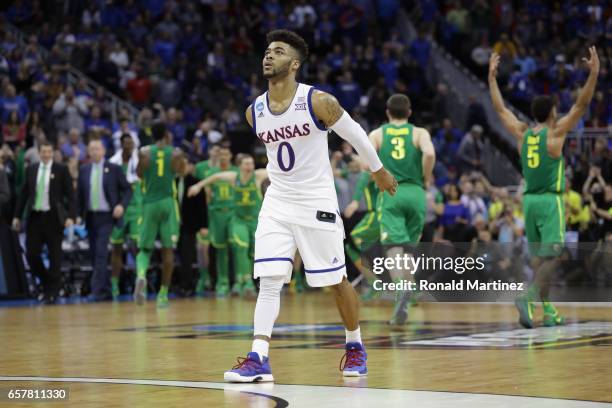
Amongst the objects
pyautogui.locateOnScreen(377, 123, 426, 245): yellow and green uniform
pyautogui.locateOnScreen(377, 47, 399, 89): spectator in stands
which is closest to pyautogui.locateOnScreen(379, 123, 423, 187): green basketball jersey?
pyautogui.locateOnScreen(377, 123, 426, 245): yellow and green uniform

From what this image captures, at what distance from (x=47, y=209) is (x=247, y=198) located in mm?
3364

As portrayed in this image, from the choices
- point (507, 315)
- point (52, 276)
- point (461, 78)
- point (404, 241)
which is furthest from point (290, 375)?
point (461, 78)

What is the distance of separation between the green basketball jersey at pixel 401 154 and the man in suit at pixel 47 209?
6818mm

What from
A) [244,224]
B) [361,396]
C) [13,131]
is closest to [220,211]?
[244,224]

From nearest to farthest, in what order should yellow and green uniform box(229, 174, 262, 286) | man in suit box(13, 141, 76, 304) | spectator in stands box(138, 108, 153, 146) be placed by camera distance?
man in suit box(13, 141, 76, 304) < yellow and green uniform box(229, 174, 262, 286) < spectator in stands box(138, 108, 153, 146)

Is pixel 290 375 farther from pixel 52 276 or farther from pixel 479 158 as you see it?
pixel 479 158

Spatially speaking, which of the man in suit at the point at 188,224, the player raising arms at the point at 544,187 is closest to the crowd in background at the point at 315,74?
the man in suit at the point at 188,224

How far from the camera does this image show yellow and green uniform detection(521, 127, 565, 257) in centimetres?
1221

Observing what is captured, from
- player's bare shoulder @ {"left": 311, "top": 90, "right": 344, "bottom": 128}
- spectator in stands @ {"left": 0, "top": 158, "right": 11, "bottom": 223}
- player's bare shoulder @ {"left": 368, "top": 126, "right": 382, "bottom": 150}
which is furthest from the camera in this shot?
spectator in stands @ {"left": 0, "top": 158, "right": 11, "bottom": 223}

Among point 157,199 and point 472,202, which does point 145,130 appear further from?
point 472,202

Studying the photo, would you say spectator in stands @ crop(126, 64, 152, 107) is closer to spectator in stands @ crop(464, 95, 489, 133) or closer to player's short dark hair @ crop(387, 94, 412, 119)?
spectator in stands @ crop(464, 95, 489, 133)

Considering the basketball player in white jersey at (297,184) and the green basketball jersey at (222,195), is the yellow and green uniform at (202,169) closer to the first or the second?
the green basketball jersey at (222,195)

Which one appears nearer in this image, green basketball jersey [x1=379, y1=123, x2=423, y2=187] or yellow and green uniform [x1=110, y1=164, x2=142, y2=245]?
green basketball jersey [x1=379, y1=123, x2=423, y2=187]

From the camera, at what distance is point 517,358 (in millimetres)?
8945
